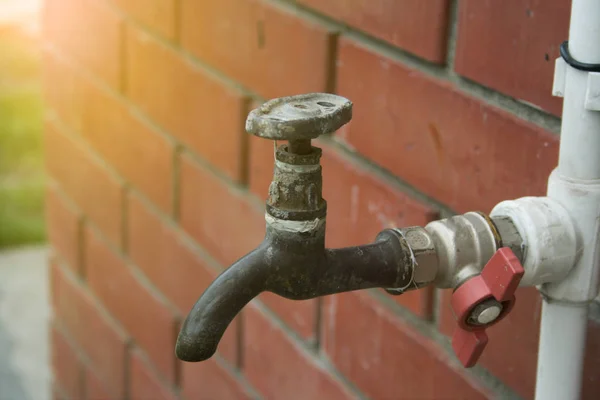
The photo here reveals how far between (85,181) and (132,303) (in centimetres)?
27

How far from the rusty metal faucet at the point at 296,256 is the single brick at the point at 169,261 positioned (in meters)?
0.65

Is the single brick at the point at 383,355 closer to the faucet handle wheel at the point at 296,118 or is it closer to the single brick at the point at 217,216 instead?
the single brick at the point at 217,216

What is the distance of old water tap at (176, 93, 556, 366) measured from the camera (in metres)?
0.55

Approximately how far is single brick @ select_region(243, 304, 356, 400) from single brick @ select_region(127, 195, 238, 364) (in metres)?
0.04

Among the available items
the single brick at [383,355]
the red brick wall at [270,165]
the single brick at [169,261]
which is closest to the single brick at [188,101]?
the red brick wall at [270,165]

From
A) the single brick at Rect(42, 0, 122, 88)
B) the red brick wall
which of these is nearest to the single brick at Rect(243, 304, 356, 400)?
the red brick wall

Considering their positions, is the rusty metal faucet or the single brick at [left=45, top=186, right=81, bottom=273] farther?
the single brick at [left=45, top=186, right=81, bottom=273]

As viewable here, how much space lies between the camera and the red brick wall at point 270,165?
729 millimetres

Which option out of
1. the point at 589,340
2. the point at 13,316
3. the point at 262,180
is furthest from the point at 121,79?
the point at 13,316

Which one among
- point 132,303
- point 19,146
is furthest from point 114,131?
point 19,146

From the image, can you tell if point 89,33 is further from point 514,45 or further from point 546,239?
point 546,239

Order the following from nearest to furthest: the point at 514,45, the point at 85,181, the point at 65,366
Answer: the point at 514,45 → the point at 85,181 → the point at 65,366

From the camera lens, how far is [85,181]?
5.49 ft

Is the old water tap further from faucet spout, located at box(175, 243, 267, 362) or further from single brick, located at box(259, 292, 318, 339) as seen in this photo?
single brick, located at box(259, 292, 318, 339)
